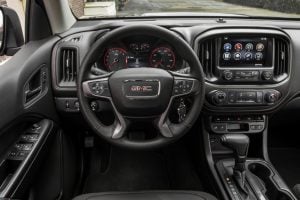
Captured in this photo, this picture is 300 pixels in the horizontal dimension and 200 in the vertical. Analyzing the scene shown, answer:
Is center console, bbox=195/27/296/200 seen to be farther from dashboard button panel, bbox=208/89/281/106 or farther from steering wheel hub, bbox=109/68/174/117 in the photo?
steering wheel hub, bbox=109/68/174/117

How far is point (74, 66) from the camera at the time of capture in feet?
7.32

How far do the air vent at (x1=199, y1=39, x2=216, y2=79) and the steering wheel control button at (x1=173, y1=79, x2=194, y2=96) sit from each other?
0.40m

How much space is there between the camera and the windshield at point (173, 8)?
263cm

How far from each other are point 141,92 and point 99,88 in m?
0.20

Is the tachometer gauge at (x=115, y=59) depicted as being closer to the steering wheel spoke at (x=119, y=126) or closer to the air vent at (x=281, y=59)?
the steering wheel spoke at (x=119, y=126)

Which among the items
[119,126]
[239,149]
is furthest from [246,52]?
[119,126]

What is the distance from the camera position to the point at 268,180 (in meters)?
2.29

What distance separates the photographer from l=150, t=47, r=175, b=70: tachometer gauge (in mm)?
2055

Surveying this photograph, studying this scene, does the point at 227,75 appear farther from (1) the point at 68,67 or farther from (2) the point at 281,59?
(1) the point at 68,67

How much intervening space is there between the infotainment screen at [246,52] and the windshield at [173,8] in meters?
0.46

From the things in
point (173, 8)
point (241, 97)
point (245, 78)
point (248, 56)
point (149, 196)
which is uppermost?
point (173, 8)

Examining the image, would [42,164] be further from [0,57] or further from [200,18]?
[200,18]

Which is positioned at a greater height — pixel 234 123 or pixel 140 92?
pixel 140 92

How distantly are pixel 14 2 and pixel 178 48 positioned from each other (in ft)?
4.63
